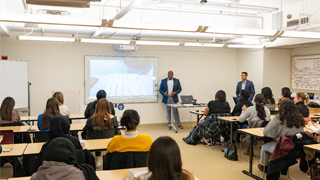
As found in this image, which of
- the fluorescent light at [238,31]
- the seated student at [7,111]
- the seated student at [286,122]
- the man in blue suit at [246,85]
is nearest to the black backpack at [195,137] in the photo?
the man in blue suit at [246,85]

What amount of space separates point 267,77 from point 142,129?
4044 millimetres

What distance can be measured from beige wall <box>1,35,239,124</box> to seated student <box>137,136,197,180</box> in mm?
7131

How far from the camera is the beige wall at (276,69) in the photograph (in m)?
8.98

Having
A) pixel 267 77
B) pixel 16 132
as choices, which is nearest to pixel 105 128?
pixel 16 132

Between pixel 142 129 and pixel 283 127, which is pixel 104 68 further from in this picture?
pixel 283 127

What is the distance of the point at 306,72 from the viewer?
8570mm

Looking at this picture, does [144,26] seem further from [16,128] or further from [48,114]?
[16,128]

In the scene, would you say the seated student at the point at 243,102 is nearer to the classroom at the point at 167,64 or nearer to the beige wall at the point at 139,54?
the classroom at the point at 167,64

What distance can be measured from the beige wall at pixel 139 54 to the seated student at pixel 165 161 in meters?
7.13

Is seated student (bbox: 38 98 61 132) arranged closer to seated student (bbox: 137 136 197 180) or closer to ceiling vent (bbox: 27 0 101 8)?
ceiling vent (bbox: 27 0 101 8)

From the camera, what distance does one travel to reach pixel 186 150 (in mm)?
6387

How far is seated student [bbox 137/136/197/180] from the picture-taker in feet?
5.76

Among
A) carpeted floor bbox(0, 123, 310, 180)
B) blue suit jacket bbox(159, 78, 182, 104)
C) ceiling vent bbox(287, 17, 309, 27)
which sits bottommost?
carpeted floor bbox(0, 123, 310, 180)

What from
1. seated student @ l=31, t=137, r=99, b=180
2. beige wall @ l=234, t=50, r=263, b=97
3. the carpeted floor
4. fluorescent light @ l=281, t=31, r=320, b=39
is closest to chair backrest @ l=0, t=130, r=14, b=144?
the carpeted floor
